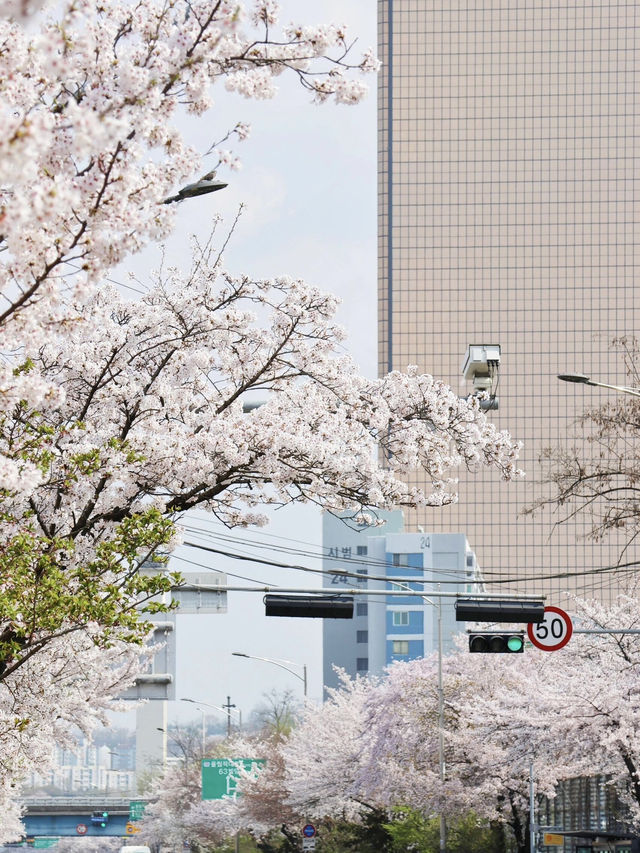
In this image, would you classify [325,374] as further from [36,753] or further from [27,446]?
[36,753]

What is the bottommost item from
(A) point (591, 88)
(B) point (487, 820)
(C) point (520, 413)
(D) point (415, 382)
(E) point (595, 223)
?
(B) point (487, 820)

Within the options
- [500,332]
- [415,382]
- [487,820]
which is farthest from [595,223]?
[415,382]

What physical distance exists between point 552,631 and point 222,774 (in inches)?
1390

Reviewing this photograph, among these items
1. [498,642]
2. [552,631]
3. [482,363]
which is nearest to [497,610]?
[498,642]

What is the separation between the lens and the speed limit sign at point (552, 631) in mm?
25219

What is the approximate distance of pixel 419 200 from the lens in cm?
14938

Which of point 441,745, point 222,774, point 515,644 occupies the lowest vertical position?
point 222,774

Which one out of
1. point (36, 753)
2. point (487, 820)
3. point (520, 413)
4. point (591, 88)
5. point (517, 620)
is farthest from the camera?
point (591, 88)

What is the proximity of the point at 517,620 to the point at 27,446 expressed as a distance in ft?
42.2

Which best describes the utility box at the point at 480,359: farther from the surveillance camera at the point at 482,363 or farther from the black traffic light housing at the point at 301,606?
the black traffic light housing at the point at 301,606

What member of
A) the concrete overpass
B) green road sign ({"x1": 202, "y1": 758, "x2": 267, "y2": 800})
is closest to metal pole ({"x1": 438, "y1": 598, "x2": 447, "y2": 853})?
green road sign ({"x1": 202, "y1": 758, "x2": 267, "y2": 800})

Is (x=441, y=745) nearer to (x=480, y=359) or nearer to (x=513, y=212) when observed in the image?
(x=480, y=359)

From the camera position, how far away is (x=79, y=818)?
303ft

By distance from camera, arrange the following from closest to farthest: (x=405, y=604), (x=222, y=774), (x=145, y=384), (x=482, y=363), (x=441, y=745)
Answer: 1. (x=145, y=384)
2. (x=482, y=363)
3. (x=441, y=745)
4. (x=222, y=774)
5. (x=405, y=604)
